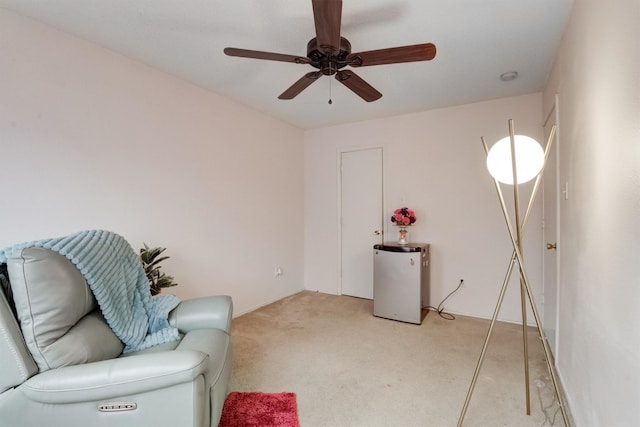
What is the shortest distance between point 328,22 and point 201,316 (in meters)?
1.78

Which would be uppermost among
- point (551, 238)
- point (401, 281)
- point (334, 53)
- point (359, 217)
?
point (334, 53)

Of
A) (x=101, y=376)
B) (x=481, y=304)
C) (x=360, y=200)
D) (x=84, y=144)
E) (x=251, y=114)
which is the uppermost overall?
(x=251, y=114)

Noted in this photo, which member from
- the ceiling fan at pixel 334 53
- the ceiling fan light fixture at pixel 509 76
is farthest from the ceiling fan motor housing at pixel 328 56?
the ceiling fan light fixture at pixel 509 76

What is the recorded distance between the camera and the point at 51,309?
1.25 m

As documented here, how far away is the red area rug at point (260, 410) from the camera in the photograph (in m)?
1.66

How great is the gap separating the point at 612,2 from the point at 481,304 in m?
2.89

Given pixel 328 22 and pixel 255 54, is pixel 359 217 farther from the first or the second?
pixel 328 22

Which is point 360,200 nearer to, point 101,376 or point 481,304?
point 481,304

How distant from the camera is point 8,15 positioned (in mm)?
1798

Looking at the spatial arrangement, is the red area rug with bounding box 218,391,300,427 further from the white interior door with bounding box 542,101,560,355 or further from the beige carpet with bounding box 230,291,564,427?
the white interior door with bounding box 542,101,560,355

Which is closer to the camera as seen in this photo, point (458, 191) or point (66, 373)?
point (66, 373)

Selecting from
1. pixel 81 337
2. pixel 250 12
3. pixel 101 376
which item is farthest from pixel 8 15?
pixel 101 376

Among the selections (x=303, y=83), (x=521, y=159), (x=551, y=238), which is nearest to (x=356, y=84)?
(x=303, y=83)

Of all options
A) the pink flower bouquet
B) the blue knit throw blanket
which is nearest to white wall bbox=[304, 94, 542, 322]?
the pink flower bouquet
